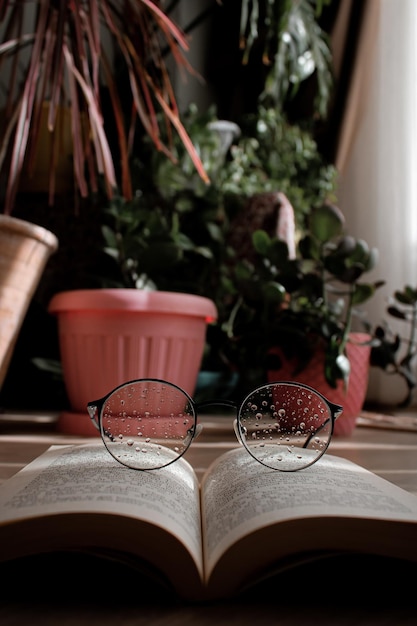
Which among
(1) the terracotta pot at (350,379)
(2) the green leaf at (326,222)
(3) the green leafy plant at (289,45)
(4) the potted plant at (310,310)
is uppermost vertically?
(3) the green leafy plant at (289,45)

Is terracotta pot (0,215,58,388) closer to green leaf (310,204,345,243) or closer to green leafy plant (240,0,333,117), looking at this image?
green leaf (310,204,345,243)

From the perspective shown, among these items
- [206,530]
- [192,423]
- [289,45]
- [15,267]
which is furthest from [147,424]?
[289,45]

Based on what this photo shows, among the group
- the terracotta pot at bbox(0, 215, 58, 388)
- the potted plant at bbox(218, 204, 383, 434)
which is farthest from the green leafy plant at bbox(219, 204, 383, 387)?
the terracotta pot at bbox(0, 215, 58, 388)

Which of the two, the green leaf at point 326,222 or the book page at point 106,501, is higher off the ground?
the green leaf at point 326,222

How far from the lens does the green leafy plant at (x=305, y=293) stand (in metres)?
1.29

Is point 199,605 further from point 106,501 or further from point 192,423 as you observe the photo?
point 192,423

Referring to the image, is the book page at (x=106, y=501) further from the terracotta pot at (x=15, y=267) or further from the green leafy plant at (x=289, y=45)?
the green leafy plant at (x=289, y=45)

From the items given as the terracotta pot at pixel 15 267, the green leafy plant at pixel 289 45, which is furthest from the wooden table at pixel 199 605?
the green leafy plant at pixel 289 45

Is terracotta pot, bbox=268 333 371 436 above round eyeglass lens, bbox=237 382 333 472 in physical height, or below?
below

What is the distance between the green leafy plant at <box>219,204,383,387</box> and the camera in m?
1.29

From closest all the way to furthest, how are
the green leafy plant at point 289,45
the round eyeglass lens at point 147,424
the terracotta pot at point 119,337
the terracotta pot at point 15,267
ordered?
1. the round eyeglass lens at point 147,424
2. the terracotta pot at point 15,267
3. the terracotta pot at point 119,337
4. the green leafy plant at point 289,45

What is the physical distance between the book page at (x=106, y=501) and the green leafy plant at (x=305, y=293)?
764 mm

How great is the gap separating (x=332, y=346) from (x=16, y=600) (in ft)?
3.17

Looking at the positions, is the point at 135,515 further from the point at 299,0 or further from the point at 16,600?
the point at 299,0
